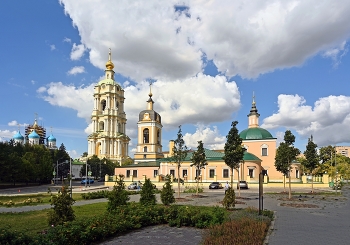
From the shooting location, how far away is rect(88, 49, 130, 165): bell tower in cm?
9281

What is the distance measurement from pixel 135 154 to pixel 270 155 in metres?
28.8

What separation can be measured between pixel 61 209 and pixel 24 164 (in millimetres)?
49998

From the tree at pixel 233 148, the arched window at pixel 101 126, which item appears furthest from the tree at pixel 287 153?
the arched window at pixel 101 126

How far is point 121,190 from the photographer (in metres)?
15.3

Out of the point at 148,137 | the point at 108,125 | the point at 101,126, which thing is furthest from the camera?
the point at 101,126

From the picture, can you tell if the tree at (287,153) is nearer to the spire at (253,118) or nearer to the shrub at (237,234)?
the shrub at (237,234)

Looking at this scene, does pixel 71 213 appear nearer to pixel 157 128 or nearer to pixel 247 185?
pixel 247 185

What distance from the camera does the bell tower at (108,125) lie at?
9281 centimetres

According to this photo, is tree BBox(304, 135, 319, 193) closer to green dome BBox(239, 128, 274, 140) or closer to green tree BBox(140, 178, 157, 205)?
green tree BBox(140, 178, 157, 205)

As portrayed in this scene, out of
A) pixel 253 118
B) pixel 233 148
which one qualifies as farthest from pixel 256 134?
pixel 233 148

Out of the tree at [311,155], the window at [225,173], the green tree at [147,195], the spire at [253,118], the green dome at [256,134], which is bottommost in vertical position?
the window at [225,173]

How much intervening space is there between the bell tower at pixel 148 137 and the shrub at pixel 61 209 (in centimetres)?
5576

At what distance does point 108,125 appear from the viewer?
93375 millimetres

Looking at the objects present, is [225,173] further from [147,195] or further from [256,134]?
[147,195]
